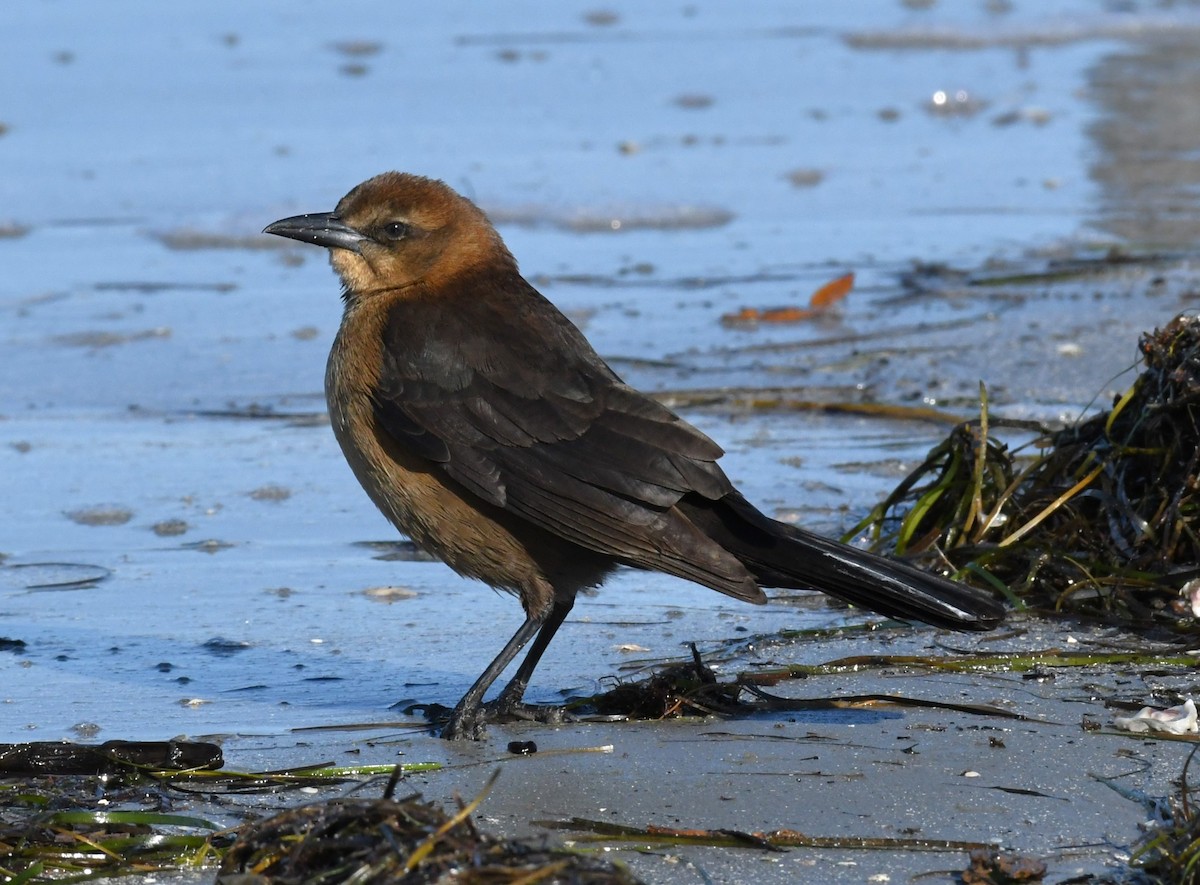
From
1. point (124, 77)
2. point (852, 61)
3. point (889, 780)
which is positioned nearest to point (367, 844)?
point (889, 780)

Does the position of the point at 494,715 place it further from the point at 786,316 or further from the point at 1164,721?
the point at 786,316

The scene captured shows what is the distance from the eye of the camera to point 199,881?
131 inches

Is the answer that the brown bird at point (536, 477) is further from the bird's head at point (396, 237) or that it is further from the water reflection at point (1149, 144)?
the water reflection at point (1149, 144)

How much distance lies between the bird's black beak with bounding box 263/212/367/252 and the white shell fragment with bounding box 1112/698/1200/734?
2.43 meters

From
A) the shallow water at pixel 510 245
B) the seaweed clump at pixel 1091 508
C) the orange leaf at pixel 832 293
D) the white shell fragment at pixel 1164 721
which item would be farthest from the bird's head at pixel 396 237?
the orange leaf at pixel 832 293

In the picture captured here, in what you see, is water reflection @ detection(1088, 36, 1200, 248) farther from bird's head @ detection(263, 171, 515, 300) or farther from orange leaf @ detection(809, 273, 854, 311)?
bird's head @ detection(263, 171, 515, 300)

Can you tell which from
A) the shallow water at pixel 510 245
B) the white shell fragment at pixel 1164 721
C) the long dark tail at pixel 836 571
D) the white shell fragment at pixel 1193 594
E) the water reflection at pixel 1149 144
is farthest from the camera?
the water reflection at pixel 1149 144

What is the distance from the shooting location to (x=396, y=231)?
16.9 ft

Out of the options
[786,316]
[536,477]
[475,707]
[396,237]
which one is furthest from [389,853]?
[786,316]

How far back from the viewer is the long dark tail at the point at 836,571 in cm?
434

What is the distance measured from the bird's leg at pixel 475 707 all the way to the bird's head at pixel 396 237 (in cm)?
110

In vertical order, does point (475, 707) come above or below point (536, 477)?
below

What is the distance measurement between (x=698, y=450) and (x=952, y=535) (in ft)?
3.91

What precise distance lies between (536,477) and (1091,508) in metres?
1.75
